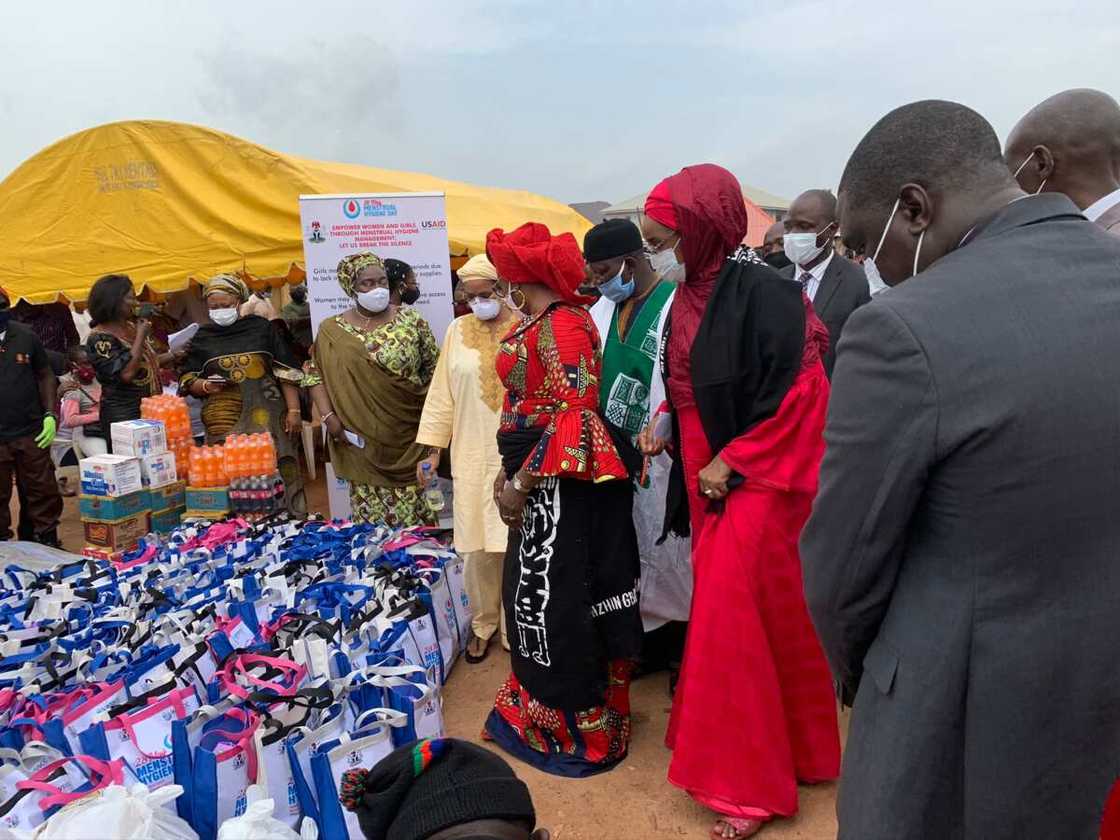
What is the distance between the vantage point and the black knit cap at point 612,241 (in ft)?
9.91

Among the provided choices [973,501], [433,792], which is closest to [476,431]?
[433,792]

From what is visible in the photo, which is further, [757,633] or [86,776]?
[757,633]

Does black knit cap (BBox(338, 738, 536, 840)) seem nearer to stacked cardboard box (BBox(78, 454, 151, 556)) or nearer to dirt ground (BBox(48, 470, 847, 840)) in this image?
dirt ground (BBox(48, 470, 847, 840))

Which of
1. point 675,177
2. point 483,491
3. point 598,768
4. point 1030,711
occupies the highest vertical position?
point 675,177

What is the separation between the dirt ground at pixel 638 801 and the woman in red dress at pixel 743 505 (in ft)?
0.40

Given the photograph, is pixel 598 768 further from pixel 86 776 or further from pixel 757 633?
pixel 86 776

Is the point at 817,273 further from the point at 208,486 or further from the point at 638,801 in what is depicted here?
the point at 208,486

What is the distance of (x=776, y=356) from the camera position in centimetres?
248

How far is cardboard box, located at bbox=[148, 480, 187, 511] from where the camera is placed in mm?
4770

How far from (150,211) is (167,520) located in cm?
450

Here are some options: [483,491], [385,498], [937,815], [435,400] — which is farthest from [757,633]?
[385,498]

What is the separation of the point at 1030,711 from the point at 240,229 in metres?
7.84

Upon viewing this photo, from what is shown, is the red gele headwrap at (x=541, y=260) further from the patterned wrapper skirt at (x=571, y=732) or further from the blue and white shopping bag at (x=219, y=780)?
the blue and white shopping bag at (x=219, y=780)

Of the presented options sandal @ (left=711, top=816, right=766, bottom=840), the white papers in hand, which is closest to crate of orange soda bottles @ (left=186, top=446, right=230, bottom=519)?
the white papers in hand
